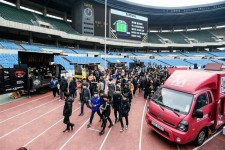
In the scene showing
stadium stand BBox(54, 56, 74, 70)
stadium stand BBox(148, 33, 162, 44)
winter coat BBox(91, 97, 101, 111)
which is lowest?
winter coat BBox(91, 97, 101, 111)

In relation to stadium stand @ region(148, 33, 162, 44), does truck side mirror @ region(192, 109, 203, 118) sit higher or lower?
lower

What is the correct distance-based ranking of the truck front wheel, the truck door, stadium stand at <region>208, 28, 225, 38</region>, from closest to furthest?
1. the truck door
2. the truck front wheel
3. stadium stand at <region>208, 28, 225, 38</region>

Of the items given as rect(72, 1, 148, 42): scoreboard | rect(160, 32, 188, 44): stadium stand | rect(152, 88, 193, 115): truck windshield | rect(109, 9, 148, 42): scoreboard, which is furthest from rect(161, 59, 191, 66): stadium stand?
rect(152, 88, 193, 115): truck windshield

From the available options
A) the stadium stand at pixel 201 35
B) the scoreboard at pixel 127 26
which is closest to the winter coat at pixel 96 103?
the scoreboard at pixel 127 26

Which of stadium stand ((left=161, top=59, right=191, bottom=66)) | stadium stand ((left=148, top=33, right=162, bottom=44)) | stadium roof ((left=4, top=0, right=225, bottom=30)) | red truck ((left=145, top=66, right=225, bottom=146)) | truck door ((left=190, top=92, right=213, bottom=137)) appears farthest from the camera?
stadium stand ((left=148, top=33, right=162, bottom=44))

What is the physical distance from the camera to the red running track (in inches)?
218

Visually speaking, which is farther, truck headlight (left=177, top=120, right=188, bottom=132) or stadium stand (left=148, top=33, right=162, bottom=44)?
stadium stand (left=148, top=33, right=162, bottom=44)

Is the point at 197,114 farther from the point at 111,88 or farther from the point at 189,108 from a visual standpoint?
the point at 111,88

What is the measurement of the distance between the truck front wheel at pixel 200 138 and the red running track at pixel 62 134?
335 mm

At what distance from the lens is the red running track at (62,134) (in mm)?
5531

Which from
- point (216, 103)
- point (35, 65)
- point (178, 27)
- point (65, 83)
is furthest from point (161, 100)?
point (178, 27)

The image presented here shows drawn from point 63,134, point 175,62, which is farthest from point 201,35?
point 63,134

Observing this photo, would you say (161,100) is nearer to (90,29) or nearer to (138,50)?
(90,29)

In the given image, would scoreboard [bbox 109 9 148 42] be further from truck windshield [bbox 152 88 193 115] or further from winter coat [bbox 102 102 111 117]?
winter coat [bbox 102 102 111 117]
